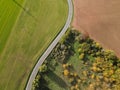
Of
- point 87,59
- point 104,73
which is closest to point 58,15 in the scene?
point 87,59

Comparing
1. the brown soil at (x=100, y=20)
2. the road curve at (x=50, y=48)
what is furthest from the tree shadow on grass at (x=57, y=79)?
the brown soil at (x=100, y=20)

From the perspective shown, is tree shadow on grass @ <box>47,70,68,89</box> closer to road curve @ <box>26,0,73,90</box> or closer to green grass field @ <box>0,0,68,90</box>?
road curve @ <box>26,0,73,90</box>

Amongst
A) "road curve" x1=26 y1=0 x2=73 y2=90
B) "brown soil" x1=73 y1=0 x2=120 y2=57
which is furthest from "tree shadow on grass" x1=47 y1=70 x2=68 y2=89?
"brown soil" x1=73 y1=0 x2=120 y2=57

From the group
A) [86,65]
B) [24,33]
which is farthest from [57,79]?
[24,33]

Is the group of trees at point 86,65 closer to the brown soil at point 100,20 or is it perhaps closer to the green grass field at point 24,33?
the brown soil at point 100,20

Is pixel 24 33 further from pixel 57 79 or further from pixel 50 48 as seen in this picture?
pixel 57 79

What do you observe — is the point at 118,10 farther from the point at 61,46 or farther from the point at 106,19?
the point at 61,46

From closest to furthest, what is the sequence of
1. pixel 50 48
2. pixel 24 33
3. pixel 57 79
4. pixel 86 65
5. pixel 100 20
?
1. pixel 57 79
2. pixel 86 65
3. pixel 50 48
4. pixel 100 20
5. pixel 24 33
